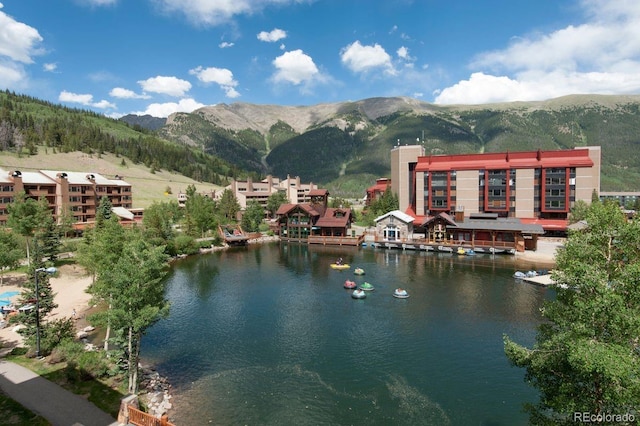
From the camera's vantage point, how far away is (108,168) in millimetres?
166375

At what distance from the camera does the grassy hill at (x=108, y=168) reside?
140 meters

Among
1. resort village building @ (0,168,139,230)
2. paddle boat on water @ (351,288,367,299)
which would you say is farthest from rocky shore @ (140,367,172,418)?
resort village building @ (0,168,139,230)

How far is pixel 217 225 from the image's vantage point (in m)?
95.2

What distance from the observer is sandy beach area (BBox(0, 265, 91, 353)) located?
34.1 metres

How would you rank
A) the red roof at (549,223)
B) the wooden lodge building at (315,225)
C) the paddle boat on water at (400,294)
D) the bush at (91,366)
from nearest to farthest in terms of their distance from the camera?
the bush at (91,366) < the paddle boat on water at (400,294) < the red roof at (549,223) < the wooden lodge building at (315,225)

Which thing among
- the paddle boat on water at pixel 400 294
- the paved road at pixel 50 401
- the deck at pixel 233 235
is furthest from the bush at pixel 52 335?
the deck at pixel 233 235

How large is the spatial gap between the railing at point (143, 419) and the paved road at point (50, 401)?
1.34 m

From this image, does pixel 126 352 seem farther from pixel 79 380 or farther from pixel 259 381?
pixel 259 381

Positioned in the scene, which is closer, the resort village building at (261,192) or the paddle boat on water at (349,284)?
the paddle boat on water at (349,284)

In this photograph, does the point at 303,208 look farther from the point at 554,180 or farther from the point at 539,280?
the point at 554,180

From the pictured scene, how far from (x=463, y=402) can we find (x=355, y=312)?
18.8m

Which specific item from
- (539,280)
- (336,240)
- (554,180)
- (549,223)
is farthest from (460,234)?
(336,240)

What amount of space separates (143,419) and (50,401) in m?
7.58

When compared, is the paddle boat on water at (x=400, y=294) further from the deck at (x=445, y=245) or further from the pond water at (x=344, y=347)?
the deck at (x=445, y=245)
